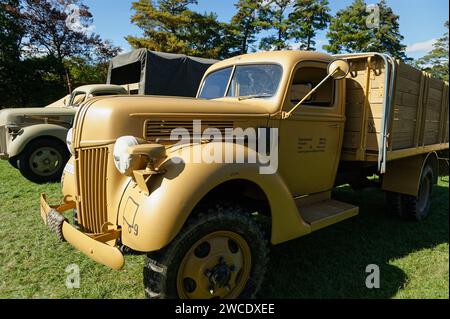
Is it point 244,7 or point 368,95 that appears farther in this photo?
point 244,7

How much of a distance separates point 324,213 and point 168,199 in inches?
67.8

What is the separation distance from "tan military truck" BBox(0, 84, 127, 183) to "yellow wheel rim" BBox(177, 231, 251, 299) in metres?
4.90

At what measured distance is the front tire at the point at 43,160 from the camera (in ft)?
19.9

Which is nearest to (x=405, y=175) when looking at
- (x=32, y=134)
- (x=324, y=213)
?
(x=324, y=213)

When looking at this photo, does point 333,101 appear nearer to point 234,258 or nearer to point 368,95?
point 368,95

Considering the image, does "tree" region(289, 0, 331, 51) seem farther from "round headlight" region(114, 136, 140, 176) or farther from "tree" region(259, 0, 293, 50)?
"round headlight" region(114, 136, 140, 176)

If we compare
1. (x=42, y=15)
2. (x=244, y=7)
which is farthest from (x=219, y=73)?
(x=244, y=7)

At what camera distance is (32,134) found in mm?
6090

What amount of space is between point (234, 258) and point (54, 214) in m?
1.39

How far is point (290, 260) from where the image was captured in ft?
10.9

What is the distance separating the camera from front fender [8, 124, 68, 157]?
19.6 feet

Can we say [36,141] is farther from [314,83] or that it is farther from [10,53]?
[10,53]

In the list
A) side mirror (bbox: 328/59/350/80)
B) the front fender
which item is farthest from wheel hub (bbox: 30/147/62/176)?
side mirror (bbox: 328/59/350/80)
